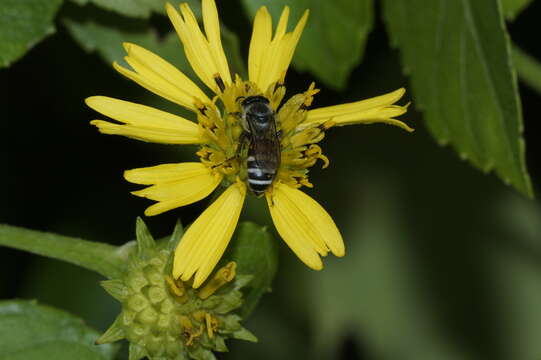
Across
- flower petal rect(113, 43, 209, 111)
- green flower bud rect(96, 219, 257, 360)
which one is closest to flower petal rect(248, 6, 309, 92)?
flower petal rect(113, 43, 209, 111)

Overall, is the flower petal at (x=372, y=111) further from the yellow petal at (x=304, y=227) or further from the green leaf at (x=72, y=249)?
the green leaf at (x=72, y=249)

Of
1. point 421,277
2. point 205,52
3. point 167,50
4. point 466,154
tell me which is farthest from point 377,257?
point 205,52

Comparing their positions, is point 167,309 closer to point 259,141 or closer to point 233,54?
point 259,141

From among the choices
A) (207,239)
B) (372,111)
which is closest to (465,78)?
(372,111)

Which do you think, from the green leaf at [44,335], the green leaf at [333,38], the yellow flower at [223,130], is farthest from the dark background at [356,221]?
the yellow flower at [223,130]

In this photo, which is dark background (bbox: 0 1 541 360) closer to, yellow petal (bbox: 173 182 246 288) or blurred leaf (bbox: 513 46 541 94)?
blurred leaf (bbox: 513 46 541 94)

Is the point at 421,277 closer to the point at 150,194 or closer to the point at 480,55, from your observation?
the point at 480,55
